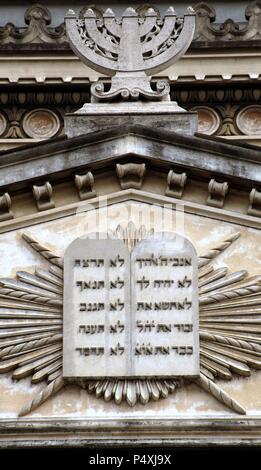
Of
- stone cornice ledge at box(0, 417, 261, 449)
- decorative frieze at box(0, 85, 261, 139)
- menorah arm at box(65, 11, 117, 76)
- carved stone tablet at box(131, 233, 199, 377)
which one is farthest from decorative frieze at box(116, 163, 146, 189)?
decorative frieze at box(0, 85, 261, 139)

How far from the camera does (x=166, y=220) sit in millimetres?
22094

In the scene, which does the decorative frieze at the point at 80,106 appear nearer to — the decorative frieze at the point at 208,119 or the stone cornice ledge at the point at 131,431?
the decorative frieze at the point at 208,119

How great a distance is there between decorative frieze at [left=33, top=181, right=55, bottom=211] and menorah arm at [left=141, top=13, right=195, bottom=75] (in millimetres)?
2163

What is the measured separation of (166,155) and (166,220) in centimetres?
72

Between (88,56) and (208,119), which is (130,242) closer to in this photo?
(88,56)

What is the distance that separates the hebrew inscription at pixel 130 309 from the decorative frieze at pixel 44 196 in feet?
2.02

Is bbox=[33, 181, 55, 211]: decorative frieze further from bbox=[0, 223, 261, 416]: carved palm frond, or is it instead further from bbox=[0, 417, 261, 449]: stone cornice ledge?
bbox=[0, 417, 261, 449]: stone cornice ledge

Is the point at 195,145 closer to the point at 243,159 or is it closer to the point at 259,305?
the point at 243,159

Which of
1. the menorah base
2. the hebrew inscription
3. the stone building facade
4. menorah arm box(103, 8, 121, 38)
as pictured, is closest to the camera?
the stone building facade

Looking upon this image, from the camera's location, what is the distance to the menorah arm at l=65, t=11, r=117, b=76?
23219 millimetres

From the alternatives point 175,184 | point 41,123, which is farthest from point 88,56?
point 41,123

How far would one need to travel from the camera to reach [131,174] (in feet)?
72.8

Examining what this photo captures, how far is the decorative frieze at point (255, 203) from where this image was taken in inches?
867

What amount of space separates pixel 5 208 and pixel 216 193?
2.36m
